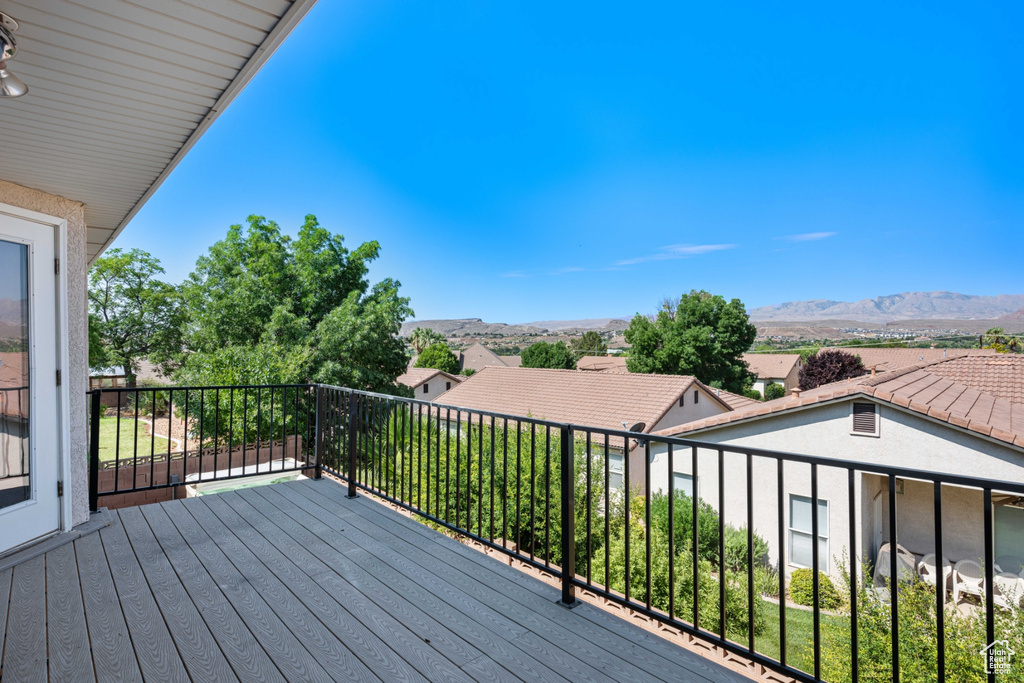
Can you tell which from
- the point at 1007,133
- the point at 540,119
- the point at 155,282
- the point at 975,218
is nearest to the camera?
the point at 155,282

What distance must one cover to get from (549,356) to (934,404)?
31.5 metres

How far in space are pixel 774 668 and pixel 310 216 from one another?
19230mm

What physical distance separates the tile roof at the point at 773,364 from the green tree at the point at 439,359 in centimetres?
2462

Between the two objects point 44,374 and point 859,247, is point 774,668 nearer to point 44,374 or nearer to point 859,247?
point 44,374

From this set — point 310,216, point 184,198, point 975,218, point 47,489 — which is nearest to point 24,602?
point 47,489

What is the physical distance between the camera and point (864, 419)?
8.77 metres

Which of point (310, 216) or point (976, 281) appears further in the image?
point (976, 281)

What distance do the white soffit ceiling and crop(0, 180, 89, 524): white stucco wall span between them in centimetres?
29

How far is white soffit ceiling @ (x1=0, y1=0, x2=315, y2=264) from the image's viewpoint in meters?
1.49

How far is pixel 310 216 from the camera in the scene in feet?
59.1

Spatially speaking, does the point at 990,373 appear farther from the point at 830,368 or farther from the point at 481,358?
the point at 481,358

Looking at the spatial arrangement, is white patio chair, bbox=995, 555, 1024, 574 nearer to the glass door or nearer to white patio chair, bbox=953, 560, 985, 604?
white patio chair, bbox=953, 560, 985, 604

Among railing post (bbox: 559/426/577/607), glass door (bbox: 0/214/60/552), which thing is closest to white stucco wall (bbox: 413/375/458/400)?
glass door (bbox: 0/214/60/552)

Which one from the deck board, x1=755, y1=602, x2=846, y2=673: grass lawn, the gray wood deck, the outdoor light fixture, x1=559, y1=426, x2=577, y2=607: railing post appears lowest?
x1=755, y1=602, x2=846, y2=673: grass lawn
